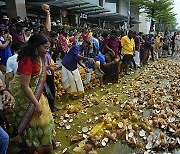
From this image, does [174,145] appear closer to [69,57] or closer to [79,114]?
[79,114]

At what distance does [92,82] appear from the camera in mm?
8406

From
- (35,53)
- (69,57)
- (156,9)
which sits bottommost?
(69,57)

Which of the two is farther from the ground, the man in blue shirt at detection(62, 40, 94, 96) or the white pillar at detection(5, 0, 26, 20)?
the white pillar at detection(5, 0, 26, 20)

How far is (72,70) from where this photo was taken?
21.2 ft

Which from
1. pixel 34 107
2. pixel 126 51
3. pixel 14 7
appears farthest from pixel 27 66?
pixel 14 7

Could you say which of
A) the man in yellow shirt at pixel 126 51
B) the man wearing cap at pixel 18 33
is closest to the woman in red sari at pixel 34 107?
the man wearing cap at pixel 18 33

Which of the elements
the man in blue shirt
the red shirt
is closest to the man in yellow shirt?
the man in blue shirt

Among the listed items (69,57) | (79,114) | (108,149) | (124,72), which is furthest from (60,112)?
(124,72)

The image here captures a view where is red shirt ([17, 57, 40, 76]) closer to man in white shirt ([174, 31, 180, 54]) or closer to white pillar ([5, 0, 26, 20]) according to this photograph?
white pillar ([5, 0, 26, 20])

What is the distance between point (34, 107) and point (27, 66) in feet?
1.92

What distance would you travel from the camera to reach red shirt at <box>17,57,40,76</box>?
3.27 meters

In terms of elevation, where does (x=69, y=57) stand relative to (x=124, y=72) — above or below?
above

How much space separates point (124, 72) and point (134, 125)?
6320 mm

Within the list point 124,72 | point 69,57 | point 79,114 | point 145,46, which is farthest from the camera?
point 145,46
